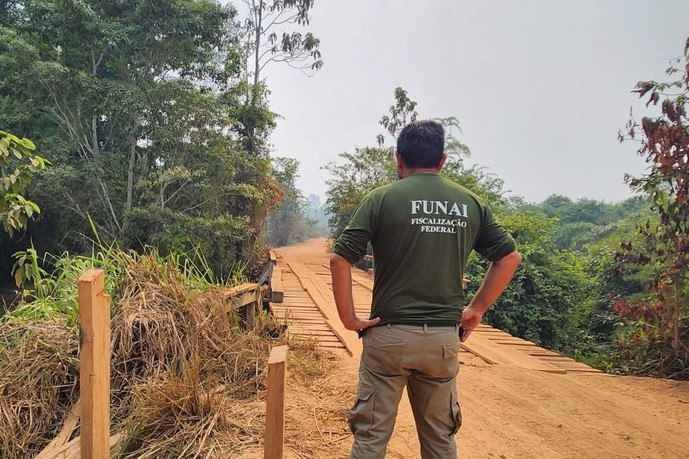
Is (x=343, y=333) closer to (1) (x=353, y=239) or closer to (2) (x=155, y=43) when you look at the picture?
(1) (x=353, y=239)

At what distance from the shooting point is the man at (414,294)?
171cm

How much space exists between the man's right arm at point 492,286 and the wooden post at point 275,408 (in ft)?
2.81

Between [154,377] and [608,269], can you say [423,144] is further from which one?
[608,269]

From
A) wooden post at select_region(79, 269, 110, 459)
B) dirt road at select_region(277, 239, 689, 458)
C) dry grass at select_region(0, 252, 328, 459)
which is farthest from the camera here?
dirt road at select_region(277, 239, 689, 458)

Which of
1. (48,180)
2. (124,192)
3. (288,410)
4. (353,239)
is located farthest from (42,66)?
(353,239)

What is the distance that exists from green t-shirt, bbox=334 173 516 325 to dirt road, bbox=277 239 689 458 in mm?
1310

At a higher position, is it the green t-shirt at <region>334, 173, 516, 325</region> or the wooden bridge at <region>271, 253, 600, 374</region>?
the green t-shirt at <region>334, 173, 516, 325</region>

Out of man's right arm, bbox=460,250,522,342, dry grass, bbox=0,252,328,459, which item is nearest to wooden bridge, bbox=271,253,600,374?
dry grass, bbox=0,252,328,459

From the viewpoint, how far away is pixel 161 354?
307 cm

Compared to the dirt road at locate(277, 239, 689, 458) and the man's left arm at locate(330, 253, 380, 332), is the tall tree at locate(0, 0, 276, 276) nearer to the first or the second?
the dirt road at locate(277, 239, 689, 458)

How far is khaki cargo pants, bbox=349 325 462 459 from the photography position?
1.71 m

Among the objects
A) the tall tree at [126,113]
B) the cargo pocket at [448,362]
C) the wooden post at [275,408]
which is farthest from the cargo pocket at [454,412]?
the tall tree at [126,113]

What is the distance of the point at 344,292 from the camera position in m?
1.82

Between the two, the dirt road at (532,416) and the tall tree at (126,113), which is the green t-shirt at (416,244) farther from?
the tall tree at (126,113)
